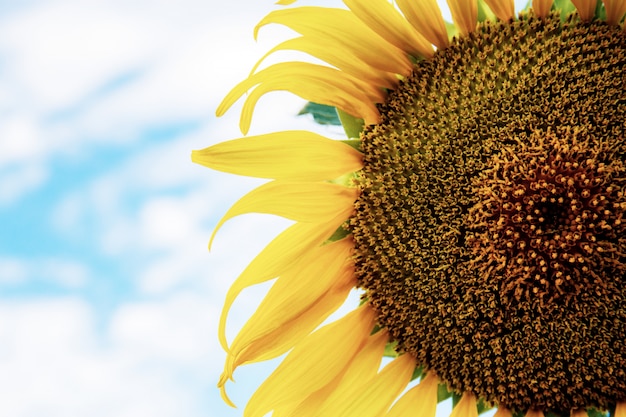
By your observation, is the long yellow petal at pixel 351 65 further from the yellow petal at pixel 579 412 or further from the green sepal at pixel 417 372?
the yellow petal at pixel 579 412

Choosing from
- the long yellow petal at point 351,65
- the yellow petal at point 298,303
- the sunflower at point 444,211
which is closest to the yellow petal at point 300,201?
the sunflower at point 444,211

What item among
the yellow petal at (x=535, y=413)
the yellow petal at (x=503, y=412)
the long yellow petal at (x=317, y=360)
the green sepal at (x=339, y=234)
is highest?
the green sepal at (x=339, y=234)

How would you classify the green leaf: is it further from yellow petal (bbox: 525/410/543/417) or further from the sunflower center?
yellow petal (bbox: 525/410/543/417)

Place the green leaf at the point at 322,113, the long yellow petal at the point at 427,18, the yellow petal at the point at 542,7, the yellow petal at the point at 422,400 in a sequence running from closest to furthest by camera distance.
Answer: the yellow petal at the point at 542,7, the long yellow petal at the point at 427,18, the yellow petal at the point at 422,400, the green leaf at the point at 322,113

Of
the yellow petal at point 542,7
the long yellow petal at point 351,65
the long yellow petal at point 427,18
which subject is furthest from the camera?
the long yellow petal at point 351,65

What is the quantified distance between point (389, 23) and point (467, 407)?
4.68 feet

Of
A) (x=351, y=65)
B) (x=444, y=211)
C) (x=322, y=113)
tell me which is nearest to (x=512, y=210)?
(x=444, y=211)

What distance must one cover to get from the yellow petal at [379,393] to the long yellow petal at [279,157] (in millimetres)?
786

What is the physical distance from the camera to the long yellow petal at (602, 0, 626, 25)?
8.61 feet

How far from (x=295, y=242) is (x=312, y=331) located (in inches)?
14.4

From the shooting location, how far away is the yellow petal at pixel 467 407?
9.75 feet

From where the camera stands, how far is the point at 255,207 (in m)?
2.94

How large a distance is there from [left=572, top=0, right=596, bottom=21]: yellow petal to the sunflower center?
0.05 metres

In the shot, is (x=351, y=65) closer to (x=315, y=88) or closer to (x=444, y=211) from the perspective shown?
(x=315, y=88)
